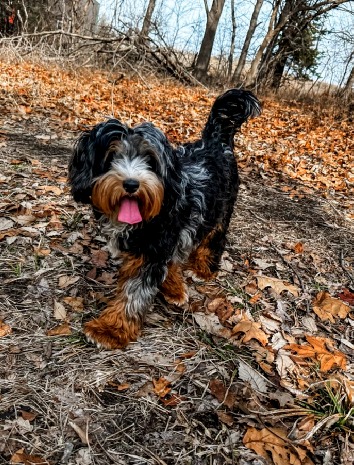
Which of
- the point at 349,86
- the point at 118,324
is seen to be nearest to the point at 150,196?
the point at 118,324

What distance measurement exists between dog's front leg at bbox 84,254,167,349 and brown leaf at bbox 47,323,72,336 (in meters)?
0.15

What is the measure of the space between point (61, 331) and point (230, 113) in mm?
2433

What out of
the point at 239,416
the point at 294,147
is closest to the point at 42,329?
the point at 239,416

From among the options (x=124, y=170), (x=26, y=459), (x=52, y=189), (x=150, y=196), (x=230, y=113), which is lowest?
(x=26, y=459)

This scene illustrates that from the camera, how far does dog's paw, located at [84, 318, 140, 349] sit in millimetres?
2795

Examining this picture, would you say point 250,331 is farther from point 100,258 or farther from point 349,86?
point 349,86

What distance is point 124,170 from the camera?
2.34 meters

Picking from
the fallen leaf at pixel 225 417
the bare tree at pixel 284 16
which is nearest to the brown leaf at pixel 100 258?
the fallen leaf at pixel 225 417

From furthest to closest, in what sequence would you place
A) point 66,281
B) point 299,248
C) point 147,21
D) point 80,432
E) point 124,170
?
point 147,21
point 299,248
point 66,281
point 124,170
point 80,432

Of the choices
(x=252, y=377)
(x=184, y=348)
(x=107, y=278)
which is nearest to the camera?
(x=252, y=377)

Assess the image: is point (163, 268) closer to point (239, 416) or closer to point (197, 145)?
point (239, 416)

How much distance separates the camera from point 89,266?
3.60 m

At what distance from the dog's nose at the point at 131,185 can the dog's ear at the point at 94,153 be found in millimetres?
228

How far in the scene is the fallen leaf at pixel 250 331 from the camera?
3.05m
